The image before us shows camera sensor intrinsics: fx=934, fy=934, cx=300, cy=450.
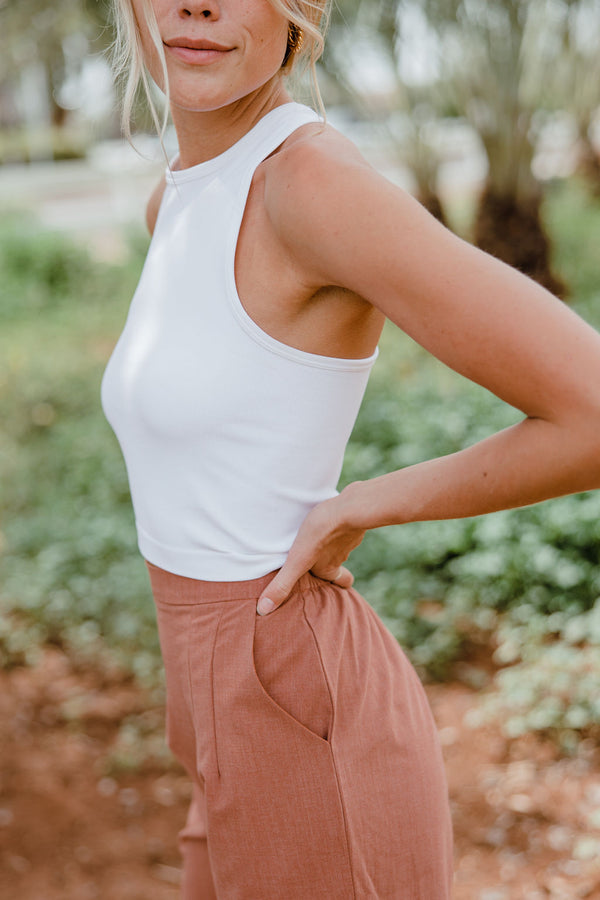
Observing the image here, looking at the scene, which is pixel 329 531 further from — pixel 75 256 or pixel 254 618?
pixel 75 256

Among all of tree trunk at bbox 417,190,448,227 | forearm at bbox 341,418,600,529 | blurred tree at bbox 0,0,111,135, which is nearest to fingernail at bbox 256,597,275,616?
forearm at bbox 341,418,600,529

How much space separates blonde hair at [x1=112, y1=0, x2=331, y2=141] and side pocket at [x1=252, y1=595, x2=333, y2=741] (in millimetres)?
671

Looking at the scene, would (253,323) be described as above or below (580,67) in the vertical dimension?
above

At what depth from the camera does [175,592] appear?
1321mm

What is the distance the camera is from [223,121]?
1320 mm

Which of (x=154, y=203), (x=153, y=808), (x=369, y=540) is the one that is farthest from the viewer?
(x=369, y=540)

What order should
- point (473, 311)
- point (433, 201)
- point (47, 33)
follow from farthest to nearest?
point (433, 201) → point (47, 33) → point (473, 311)

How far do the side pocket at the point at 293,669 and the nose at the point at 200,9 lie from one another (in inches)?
30.1

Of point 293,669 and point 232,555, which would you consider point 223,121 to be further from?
point 293,669

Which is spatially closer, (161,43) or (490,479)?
(490,479)

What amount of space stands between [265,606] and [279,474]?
174 mm

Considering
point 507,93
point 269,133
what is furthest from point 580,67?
point 269,133

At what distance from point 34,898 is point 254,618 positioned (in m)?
1.97

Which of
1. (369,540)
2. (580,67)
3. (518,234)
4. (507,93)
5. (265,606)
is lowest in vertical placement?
(518,234)
